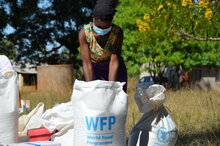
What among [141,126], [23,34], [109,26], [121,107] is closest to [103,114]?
[121,107]

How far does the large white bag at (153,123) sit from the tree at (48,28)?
1767 centimetres

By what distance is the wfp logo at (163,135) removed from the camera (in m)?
2.97

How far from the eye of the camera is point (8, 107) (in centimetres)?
292

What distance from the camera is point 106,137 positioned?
253 cm

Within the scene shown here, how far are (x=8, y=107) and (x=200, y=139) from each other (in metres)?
2.19

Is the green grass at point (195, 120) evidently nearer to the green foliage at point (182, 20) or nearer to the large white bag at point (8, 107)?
the green foliage at point (182, 20)

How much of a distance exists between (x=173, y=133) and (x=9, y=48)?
19.6 meters

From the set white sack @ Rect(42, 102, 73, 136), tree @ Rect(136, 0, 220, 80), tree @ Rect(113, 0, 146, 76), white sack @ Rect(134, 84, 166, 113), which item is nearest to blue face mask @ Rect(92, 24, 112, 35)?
white sack @ Rect(134, 84, 166, 113)

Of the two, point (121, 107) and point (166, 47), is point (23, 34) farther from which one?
point (121, 107)

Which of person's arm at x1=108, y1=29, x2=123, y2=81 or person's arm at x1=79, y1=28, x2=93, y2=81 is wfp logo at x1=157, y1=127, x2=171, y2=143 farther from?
person's arm at x1=79, y1=28, x2=93, y2=81

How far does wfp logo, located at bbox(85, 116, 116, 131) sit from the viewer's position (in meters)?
2.50

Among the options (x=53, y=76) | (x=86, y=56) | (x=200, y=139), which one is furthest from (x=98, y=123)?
(x=53, y=76)

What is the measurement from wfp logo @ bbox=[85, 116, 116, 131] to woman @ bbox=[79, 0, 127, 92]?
0.58 metres

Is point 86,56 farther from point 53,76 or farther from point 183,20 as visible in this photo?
point 53,76
